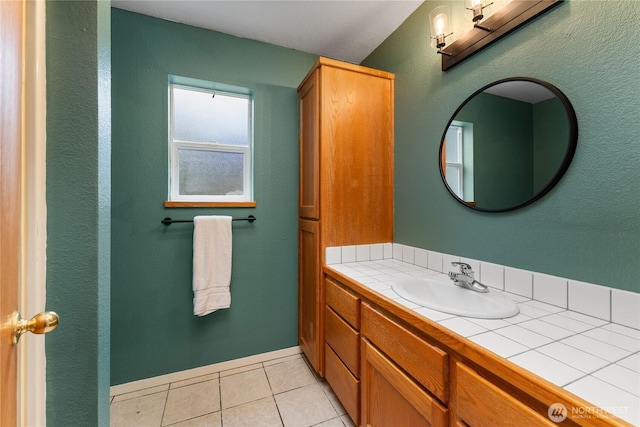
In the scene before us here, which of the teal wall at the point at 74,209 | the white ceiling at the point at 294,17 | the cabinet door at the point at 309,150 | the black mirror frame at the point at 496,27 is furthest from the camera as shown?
the cabinet door at the point at 309,150

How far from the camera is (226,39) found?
1935 mm

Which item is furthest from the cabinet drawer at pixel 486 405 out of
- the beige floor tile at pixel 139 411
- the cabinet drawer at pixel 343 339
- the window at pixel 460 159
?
the beige floor tile at pixel 139 411

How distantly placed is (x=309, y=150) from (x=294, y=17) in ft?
2.89

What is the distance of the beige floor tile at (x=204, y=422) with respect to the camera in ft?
4.85

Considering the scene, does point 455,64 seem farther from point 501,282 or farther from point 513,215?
point 501,282

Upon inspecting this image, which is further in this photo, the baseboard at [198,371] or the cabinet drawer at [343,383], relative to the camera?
the baseboard at [198,371]

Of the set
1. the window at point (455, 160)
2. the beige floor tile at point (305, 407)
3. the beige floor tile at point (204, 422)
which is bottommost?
the beige floor tile at point (204, 422)

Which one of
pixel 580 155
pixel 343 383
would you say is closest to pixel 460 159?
pixel 580 155

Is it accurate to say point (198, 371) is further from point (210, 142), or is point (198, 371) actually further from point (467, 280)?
point (467, 280)

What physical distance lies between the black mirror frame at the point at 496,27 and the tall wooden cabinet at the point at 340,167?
53 cm

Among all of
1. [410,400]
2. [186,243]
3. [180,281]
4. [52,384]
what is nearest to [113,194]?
[186,243]

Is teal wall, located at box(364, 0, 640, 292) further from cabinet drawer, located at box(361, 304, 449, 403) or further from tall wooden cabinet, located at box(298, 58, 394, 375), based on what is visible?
cabinet drawer, located at box(361, 304, 449, 403)

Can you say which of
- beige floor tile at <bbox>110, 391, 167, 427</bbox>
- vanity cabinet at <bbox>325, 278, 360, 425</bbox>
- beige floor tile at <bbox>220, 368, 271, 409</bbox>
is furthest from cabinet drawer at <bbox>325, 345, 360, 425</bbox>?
beige floor tile at <bbox>110, 391, 167, 427</bbox>

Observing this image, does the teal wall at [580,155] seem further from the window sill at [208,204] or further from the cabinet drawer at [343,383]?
the window sill at [208,204]
